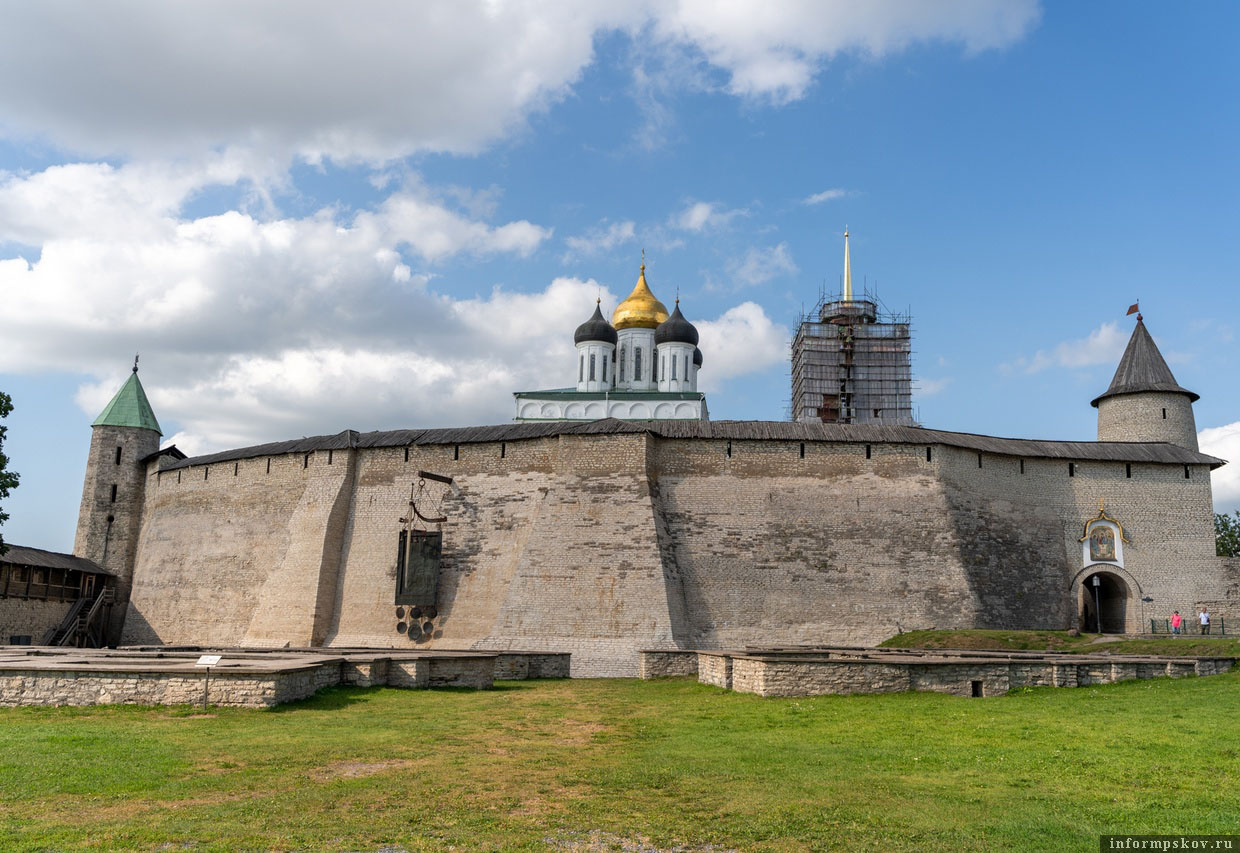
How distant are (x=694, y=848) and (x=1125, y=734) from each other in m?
5.20

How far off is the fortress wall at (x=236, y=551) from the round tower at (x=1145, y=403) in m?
20.3

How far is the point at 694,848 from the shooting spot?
5.33m

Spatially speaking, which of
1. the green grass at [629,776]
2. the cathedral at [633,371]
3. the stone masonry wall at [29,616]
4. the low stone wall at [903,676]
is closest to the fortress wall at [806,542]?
the low stone wall at [903,676]

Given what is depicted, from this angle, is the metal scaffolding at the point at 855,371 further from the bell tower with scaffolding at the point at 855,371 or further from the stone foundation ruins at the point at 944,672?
the stone foundation ruins at the point at 944,672

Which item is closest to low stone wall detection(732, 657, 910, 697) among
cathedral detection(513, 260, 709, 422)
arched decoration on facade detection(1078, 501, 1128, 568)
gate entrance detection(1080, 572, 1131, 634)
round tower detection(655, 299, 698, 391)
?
gate entrance detection(1080, 572, 1131, 634)

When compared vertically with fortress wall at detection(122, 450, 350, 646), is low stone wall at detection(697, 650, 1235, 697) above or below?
below

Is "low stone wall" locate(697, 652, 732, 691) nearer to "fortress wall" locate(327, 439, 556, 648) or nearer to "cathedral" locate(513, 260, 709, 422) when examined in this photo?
"fortress wall" locate(327, 439, 556, 648)

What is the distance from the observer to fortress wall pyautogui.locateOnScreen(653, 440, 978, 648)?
20594mm

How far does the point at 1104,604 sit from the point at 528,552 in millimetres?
14483

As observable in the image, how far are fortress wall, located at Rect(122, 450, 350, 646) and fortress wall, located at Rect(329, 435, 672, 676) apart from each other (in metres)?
0.93

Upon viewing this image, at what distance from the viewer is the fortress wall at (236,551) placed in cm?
2320

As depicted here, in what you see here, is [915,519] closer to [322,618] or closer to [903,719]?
[903,719]

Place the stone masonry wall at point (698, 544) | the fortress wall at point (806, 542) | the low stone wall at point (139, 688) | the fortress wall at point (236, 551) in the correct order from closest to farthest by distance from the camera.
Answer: the low stone wall at point (139, 688)
the stone masonry wall at point (698, 544)
the fortress wall at point (806, 542)
the fortress wall at point (236, 551)

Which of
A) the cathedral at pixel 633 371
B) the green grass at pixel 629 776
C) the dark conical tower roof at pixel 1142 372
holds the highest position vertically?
the cathedral at pixel 633 371
